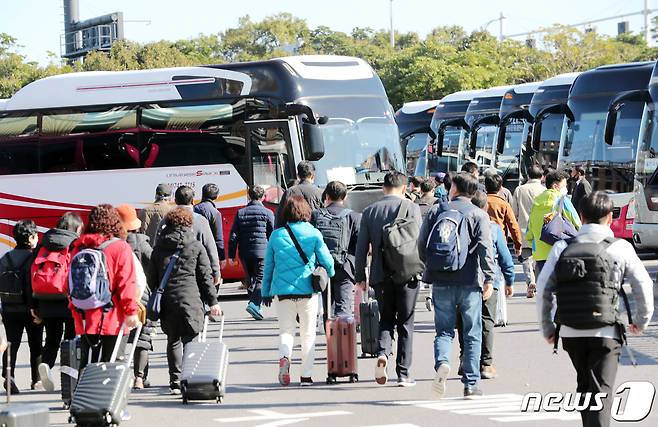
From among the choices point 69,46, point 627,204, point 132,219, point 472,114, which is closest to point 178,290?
point 132,219

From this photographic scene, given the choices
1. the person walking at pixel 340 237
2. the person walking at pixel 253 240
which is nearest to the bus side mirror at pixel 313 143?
the person walking at pixel 253 240

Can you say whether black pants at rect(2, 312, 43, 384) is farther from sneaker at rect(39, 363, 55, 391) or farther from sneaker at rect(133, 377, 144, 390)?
sneaker at rect(133, 377, 144, 390)

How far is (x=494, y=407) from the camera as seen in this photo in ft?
33.3

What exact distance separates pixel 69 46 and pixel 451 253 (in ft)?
384

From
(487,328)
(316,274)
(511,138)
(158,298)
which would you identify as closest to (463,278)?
(487,328)

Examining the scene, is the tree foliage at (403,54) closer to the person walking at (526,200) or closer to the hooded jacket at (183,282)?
the person walking at (526,200)

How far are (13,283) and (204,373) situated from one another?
7.44 ft

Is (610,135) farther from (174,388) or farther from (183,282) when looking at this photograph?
(183,282)

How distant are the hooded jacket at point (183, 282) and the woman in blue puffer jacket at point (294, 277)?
28.7 inches

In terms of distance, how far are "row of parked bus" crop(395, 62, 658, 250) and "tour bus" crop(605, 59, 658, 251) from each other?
0.6 inches

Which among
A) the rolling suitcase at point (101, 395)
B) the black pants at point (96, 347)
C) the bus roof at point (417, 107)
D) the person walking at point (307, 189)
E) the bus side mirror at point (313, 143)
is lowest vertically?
the rolling suitcase at point (101, 395)

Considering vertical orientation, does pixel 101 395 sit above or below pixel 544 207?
below

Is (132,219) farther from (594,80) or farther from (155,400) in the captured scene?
(594,80)

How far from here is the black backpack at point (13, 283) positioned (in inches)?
473
